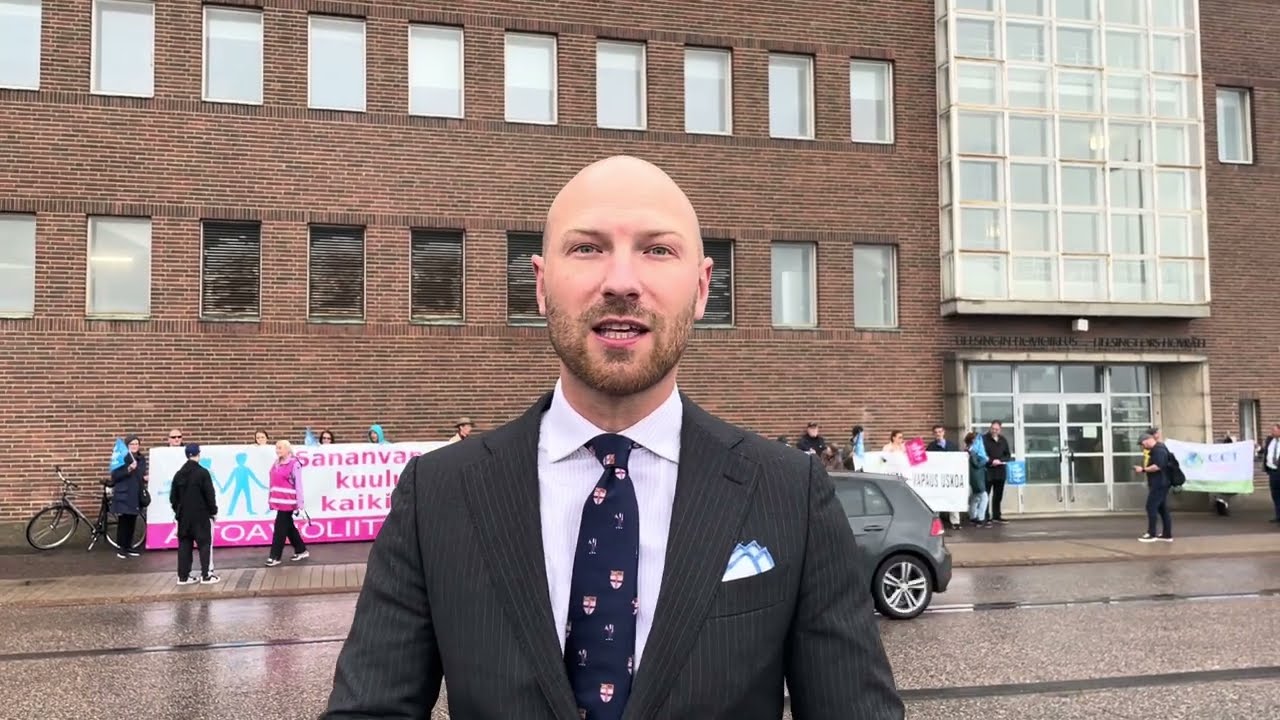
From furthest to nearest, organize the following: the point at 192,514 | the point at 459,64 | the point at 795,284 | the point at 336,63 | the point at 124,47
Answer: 1. the point at 795,284
2. the point at 459,64
3. the point at 336,63
4. the point at 124,47
5. the point at 192,514

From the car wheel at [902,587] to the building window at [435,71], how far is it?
11588mm

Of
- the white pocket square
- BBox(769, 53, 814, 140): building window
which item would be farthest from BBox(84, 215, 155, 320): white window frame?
the white pocket square

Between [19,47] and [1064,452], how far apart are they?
2052 centimetres

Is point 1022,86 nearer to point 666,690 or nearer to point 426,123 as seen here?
point 426,123

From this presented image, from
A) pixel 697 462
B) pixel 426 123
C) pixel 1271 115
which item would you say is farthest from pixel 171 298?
pixel 1271 115

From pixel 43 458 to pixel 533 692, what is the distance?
54.3 feet

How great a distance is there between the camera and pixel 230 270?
642 inches

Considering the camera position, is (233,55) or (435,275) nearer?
(233,55)

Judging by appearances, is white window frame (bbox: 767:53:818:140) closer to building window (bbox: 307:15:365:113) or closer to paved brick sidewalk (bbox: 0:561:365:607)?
building window (bbox: 307:15:365:113)

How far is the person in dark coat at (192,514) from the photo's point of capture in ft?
38.3

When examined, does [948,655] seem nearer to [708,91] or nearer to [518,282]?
[518,282]

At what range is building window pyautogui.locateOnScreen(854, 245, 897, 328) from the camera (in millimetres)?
19234

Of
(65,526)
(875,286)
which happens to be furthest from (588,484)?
(875,286)

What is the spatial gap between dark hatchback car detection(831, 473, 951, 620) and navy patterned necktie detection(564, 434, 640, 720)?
8237mm
